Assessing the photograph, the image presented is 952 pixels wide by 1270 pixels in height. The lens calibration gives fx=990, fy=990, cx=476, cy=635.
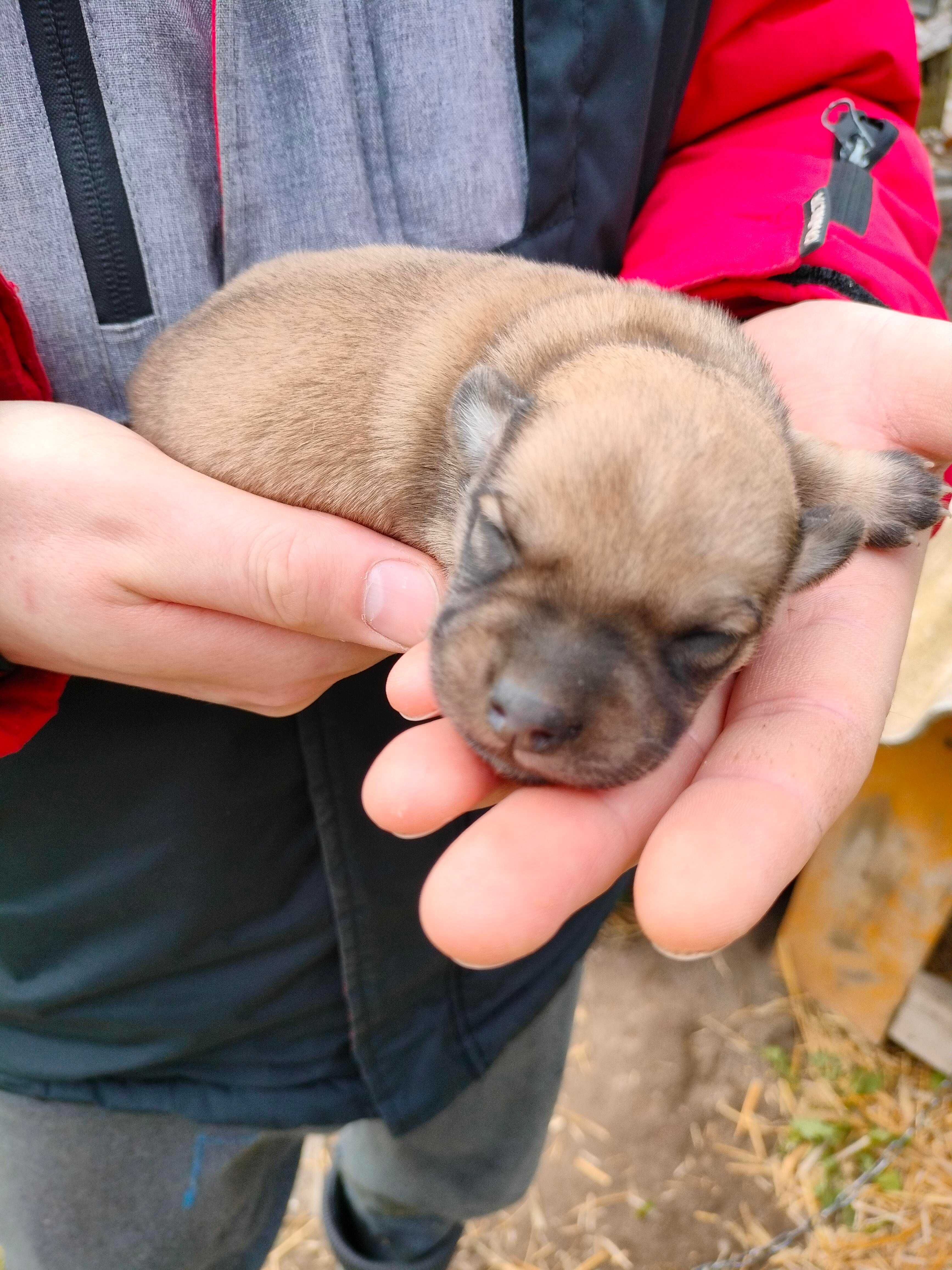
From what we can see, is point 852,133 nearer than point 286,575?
No

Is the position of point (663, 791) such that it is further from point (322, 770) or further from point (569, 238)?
point (569, 238)

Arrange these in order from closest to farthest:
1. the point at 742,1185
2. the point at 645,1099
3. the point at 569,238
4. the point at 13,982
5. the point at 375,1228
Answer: the point at 13,982 → the point at 569,238 → the point at 375,1228 → the point at 742,1185 → the point at 645,1099

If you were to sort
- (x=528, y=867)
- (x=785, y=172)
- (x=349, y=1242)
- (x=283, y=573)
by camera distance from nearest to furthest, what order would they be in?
(x=528, y=867)
(x=283, y=573)
(x=785, y=172)
(x=349, y=1242)

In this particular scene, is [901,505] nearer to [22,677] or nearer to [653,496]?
[653,496]

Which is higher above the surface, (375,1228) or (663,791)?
(663,791)

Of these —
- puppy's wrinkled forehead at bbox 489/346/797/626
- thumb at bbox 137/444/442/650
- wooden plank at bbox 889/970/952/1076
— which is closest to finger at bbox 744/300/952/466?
puppy's wrinkled forehead at bbox 489/346/797/626

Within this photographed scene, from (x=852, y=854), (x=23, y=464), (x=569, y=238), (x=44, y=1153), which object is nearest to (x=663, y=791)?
(x=23, y=464)

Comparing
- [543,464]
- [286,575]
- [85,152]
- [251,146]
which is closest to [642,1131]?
[286,575]
